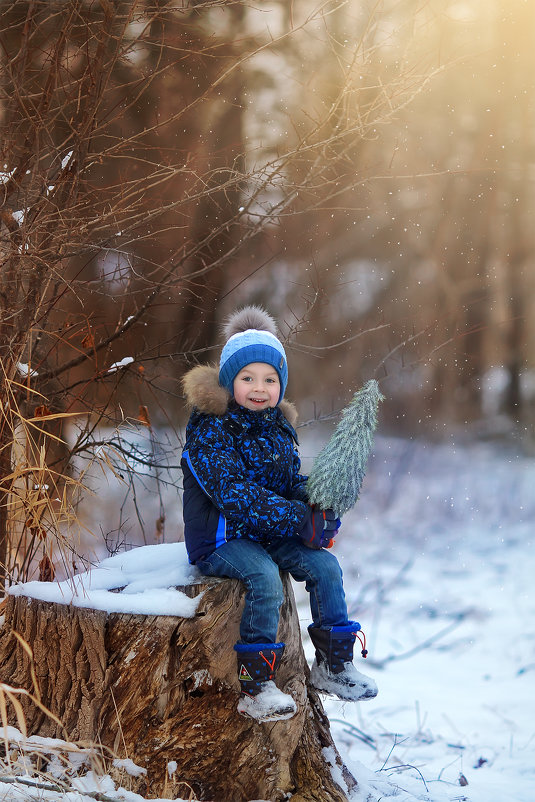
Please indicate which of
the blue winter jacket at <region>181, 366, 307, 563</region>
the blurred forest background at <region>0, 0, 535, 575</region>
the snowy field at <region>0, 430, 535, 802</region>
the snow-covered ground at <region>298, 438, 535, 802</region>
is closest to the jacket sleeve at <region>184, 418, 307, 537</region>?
the blue winter jacket at <region>181, 366, 307, 563</region>

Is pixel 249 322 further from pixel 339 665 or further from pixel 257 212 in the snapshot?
pixel 257 212

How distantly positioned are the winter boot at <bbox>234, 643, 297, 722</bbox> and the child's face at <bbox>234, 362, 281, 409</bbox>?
0.86 meters

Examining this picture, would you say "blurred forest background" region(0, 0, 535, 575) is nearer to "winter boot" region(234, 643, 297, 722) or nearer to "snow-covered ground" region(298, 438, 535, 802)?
"snow-covered ground" region(298, 438, 535, 802)

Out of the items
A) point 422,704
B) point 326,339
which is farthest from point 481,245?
point 422,704

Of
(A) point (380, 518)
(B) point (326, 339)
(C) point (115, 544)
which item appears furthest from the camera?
(A) point (380, 518)

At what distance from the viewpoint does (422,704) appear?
4449mm

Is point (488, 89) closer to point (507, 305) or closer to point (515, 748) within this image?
point (507, 305)

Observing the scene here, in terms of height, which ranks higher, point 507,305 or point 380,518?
point 507,305

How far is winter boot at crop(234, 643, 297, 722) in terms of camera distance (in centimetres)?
220

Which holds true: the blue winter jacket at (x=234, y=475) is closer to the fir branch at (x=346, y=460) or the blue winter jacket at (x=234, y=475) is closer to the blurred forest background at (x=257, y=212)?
the fir branch at (x=346, y=460)

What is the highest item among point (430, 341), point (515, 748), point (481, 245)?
point (481, 245)

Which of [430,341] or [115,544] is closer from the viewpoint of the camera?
[115,544]

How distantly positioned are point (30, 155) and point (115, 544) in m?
1.93

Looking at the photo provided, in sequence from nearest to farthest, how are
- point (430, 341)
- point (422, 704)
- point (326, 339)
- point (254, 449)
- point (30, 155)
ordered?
point (254, 449)
point (30, 155)
point (422, 704)
point (326, 339)
point (430, 341)
